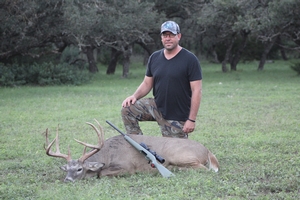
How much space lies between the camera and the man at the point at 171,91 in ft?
22.6

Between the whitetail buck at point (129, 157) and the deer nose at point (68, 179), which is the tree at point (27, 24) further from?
the deer nose at point (68, 179)

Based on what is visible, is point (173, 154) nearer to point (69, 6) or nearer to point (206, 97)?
point (206, 97)

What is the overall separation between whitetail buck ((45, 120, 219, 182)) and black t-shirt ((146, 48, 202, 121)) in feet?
1.64

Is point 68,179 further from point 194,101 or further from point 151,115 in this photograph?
point 194,101

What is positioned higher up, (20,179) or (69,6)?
(69,6)

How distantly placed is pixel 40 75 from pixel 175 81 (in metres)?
14.8

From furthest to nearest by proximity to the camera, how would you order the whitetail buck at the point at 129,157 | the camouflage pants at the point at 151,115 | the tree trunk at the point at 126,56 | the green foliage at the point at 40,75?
1. the tree trunk at the point at 126,56
2. the green foliage at the point at 40,75
3. the camouflage pants at the point at 151,115
4. the whitetail buck at the point at 129,157

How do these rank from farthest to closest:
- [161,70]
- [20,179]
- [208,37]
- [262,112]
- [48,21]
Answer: [208,37]
[48,21]
[262,112]
[161,70]
[20,179]

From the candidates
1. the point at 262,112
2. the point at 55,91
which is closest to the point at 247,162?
the point at 262,112

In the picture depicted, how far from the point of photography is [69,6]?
61.6ft

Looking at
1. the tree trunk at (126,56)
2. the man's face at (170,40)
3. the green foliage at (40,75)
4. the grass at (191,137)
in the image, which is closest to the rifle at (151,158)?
the grass at (191,137)

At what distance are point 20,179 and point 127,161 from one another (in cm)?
137

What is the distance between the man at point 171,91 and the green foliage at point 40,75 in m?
13.7

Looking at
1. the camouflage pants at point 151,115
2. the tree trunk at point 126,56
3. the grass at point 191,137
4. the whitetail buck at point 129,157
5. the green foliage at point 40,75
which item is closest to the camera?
the grass at point 191,137
